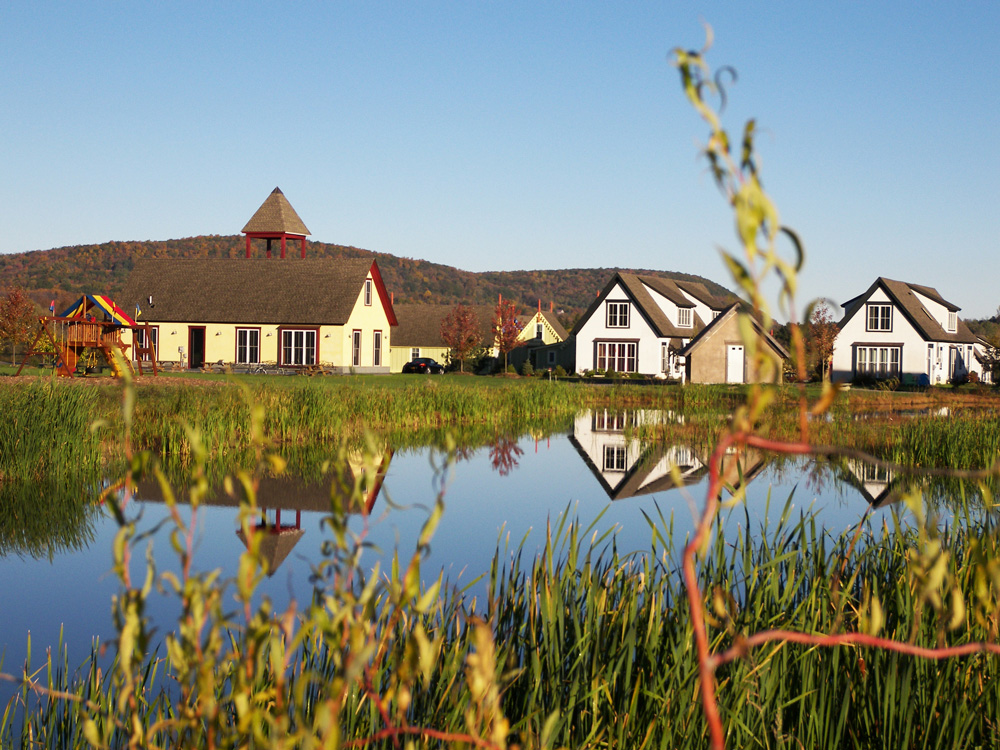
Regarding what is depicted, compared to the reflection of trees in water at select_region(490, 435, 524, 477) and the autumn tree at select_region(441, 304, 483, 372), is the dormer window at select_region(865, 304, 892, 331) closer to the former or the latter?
the autumn tree at select_region(441, 304, 483, 372)

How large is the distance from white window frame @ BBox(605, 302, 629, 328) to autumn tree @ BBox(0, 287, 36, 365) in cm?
2982

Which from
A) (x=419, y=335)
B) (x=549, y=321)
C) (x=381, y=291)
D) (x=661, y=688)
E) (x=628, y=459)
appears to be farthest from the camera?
(x=549, y=321)

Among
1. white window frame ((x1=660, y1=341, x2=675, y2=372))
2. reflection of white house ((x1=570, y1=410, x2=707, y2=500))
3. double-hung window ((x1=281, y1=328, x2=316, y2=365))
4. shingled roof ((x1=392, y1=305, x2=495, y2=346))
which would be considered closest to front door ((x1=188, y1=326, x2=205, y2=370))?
double-hung window ((x1=281, y1=328, x2=316, y2=365))

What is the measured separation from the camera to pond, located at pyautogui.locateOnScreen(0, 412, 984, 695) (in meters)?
8.38

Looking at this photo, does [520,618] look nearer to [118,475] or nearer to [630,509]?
[630,509]

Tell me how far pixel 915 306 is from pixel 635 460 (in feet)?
127

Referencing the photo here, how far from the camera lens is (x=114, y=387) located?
83.0 ft

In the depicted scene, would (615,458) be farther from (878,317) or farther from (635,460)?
(878,317)

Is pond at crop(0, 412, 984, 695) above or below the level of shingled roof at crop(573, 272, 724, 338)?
below

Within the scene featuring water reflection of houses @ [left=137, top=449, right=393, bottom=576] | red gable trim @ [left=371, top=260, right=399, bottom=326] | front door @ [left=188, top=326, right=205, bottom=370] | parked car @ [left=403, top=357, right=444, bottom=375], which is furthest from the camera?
parked car @ [left=403, top=357, right=444, bottom=375]

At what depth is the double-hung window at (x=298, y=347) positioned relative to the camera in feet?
165

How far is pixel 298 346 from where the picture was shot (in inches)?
1988

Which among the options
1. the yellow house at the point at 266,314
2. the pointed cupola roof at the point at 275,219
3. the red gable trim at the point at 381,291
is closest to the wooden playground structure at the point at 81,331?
the yellow house at the point at 266,314

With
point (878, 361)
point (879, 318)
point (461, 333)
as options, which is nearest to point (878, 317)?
point (879, 318)
